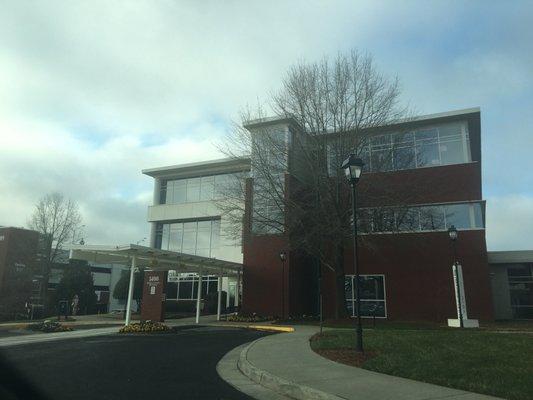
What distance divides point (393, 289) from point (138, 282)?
21738mm

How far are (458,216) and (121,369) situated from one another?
75.1 feet

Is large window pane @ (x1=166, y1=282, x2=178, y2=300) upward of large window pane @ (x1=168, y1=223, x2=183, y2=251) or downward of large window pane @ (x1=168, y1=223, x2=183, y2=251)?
downward

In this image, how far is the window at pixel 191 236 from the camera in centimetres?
4081

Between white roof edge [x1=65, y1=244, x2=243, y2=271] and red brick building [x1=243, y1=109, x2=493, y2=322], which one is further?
red brick building [x1=243, y1=109, x2=493, y2=322]

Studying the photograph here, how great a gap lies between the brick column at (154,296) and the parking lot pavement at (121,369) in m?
10.8

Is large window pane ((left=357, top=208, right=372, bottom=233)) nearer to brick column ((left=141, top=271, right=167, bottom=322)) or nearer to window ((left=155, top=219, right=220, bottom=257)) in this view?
brick column ((left=141, top=271, right=167, bottom=322))

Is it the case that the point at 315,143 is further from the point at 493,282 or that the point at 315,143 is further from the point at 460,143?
the point at 493,282

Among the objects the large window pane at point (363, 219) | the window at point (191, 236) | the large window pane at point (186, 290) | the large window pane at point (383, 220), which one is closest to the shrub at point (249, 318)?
the large window pane at point (363, 219)

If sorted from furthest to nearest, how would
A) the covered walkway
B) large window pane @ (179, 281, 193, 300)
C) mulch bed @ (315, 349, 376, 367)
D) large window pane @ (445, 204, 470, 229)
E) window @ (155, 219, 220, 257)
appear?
window @ (155, 219, 220, 257) → large window pane @ (179, 281, 193, 300) → large window pane @ (445, 204, 470, 229) → the covered walkway → mulch bed @ (315, 349, 376, 367)

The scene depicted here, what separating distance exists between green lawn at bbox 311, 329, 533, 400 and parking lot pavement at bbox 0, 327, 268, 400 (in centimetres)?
333

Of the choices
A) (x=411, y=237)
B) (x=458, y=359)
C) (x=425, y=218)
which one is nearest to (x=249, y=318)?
(x=411, y=237)

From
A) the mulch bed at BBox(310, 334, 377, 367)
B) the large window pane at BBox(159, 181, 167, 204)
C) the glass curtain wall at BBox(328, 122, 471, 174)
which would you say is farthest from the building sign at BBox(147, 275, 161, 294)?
the large window pane at BBox(159, 181, 167, 204)

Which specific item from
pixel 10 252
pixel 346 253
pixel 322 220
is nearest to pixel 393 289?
pixel 346 253

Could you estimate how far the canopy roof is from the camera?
21.6 metres
